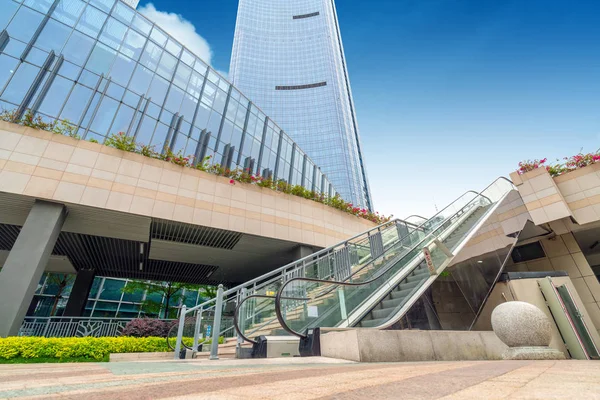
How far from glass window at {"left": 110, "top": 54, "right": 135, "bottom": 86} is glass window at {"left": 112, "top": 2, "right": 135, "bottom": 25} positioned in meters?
2.59

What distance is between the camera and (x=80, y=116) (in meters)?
13.2

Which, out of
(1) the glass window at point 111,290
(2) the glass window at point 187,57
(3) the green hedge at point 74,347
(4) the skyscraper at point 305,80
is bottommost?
(3) the green hedge at point 74,347

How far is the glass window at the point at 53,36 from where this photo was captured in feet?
43.6

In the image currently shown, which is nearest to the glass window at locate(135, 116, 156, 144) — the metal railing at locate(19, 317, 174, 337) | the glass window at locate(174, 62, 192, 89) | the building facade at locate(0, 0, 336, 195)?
the building facade at locate(0, 0, 336, 195)

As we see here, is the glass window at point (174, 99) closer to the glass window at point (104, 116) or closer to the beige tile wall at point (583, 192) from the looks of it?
the glass window at point (104, 116)

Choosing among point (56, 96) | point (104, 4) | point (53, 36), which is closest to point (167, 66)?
point (104, 4)

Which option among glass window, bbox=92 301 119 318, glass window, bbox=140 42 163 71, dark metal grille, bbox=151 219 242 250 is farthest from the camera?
glass window, bbox=92 301 119 318

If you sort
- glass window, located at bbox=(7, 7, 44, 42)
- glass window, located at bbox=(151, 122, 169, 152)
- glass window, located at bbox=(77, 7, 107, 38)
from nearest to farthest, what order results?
1. glass window, located at bbox=(7, 7, 44, 42)
2. glass window, located at bbox=(77, 7, 107, 38)
3. glass window, located at bbox=(151, 122, 169, 152)

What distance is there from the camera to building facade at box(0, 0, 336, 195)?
12680 millimetres

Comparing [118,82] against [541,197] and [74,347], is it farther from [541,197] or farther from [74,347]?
[541,197]

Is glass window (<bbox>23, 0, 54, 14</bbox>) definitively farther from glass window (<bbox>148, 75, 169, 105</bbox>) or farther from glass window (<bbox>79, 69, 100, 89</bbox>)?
glass window (<bbox>148, 75, 169, 105</bbox>)

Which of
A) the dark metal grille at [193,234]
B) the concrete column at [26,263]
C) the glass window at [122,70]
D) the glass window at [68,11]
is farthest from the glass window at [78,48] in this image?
the dark metal grille at [193,234]

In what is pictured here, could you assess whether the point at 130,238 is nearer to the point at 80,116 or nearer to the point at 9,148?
the point at 9,148

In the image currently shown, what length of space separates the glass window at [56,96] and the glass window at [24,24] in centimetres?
233
